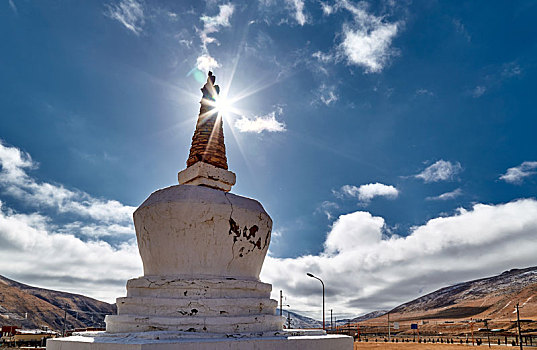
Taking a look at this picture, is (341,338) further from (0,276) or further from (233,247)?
(0,276)

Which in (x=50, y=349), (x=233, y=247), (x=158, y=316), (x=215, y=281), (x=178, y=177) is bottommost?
(x=50, y=349)

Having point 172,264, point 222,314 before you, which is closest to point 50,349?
point 172,264

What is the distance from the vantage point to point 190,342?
19.3ft

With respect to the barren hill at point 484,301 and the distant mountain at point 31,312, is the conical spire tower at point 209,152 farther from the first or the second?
the barren hill at point 484,301

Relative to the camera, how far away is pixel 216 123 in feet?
35.6

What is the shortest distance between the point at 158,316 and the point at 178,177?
4134 millimetres

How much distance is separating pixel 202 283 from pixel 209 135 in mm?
4482

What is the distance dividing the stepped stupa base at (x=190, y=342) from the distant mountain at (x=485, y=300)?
4275 inches

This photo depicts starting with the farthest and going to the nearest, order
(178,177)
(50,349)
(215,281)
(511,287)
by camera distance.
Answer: (511,287) → (178,177) → (215,281) → (50,349)

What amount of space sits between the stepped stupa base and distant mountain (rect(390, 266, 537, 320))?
109 m

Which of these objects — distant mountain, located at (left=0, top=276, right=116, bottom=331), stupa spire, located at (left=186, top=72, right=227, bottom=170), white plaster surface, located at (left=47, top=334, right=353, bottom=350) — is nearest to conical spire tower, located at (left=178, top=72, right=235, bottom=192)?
stupa spire, located at (left=186, top=72, right=227, bottom=170)

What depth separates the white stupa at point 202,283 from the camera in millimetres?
6703

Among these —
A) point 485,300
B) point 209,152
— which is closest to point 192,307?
point 209,152

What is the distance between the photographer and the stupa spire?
33.6 ft
